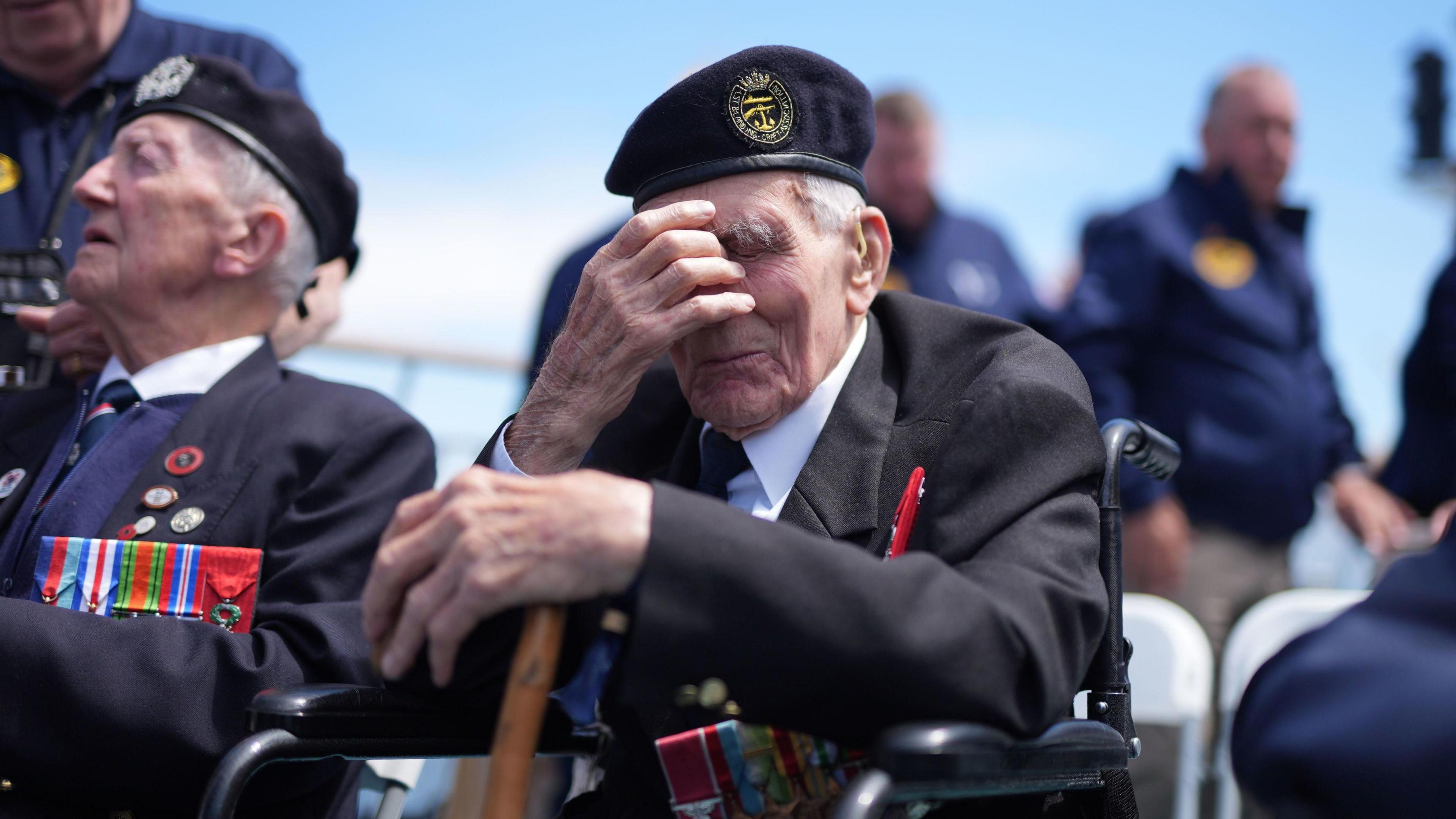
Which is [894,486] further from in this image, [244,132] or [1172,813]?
[1172,813]

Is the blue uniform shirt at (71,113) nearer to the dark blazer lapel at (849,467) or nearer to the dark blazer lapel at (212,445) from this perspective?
the dark blazer lapel at (212,445)

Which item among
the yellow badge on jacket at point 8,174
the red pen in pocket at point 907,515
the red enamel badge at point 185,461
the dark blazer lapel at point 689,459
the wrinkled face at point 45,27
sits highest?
the wrinkled face at point 45,27

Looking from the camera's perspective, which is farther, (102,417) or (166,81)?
(166,81)

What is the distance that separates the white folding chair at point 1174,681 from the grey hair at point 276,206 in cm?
241

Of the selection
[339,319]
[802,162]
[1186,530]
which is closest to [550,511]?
[802,162]

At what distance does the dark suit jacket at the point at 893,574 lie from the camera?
5.08 ft

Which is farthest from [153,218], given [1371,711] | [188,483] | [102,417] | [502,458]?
[1371,711]

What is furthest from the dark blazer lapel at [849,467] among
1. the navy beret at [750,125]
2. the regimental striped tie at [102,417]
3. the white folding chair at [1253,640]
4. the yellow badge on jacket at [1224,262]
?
the yellow badge on jacket at [1224,262]

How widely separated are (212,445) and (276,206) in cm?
65

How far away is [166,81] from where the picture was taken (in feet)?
9.69

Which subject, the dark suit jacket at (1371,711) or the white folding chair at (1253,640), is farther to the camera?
the white folding chair at (1253,640)

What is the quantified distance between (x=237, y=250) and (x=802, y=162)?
55.9 inches

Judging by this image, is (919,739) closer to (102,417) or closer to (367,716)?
(367,716)

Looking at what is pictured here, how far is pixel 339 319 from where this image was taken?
3.59 meters
